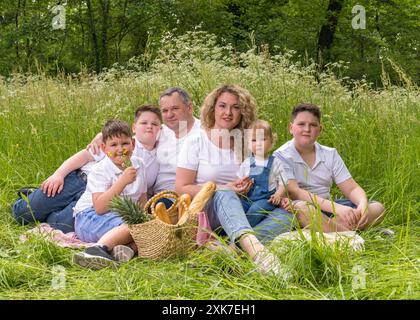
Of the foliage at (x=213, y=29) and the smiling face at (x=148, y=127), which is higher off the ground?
the foliage at (x=213, y=29)

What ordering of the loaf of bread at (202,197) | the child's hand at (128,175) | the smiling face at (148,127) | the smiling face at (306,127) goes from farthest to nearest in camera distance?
the smiling face at (148,127), the smiling face at (306,127), the child's hand at (128,175), the loaf of bread at (202,197)

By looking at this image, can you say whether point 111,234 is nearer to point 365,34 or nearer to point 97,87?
point 97,87

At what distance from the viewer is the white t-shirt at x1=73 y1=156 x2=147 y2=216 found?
153 inches

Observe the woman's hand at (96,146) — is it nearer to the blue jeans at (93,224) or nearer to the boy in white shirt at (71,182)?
the boy in white shirt at (71,182)

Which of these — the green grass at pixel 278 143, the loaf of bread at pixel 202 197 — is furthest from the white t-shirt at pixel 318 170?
the loaf of bread at pixel 202 197

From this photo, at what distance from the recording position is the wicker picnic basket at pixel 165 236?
135 inches

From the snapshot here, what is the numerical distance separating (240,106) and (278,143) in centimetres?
131

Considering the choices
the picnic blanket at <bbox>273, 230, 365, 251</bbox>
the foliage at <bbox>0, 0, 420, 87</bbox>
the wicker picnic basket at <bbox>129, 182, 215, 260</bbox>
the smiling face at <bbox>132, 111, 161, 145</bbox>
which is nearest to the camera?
the picnic blanket at <bbox>273, 230, 365, 251</bbox>

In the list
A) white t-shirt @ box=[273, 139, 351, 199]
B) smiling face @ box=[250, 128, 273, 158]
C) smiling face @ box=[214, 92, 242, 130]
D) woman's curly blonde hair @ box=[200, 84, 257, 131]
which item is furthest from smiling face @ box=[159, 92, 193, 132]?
white t-shirt @ box=[273, 139, 351, 199]

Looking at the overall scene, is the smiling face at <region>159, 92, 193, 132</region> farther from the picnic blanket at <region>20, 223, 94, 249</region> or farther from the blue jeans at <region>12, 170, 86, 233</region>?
the picnic blanket at <region>20, 223, 94, 249</region>

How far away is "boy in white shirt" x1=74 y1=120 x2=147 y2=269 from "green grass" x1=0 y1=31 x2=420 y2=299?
0.28 m

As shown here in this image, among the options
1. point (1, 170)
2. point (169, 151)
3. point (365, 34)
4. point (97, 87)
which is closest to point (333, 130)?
point (169, 151)

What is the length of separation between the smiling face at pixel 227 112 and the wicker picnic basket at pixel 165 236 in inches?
25.3

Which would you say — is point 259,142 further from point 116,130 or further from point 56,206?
point 56,206
